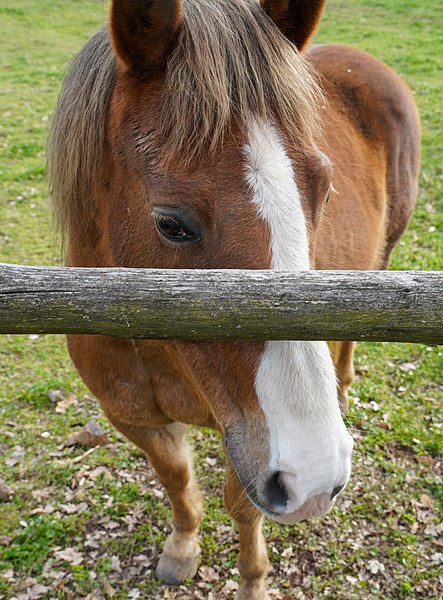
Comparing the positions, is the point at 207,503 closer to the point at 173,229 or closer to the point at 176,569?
the point at 176,569

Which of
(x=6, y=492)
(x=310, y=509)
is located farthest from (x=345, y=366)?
(x=310, y=509)

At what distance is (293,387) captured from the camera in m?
1.71

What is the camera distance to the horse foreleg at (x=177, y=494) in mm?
3213

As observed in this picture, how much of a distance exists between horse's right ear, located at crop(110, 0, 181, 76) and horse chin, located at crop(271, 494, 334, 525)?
5.14 feet

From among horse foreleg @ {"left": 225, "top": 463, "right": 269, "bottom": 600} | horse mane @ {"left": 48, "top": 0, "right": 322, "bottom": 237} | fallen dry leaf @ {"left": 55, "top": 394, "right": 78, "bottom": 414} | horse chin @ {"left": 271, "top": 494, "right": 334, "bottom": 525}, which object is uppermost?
horse mane @ {"left": 48, "top": 0, "right": 322, "bottom": 237}

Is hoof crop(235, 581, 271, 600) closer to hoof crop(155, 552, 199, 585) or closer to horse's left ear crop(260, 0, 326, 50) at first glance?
hoof crop(155, 552, 199, 585)

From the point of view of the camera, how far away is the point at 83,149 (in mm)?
2330

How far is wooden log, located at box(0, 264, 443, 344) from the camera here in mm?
1536

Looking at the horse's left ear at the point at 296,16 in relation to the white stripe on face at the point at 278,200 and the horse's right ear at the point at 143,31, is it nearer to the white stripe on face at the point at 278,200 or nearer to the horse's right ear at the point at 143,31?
the horse's right ear at the point at 143,31

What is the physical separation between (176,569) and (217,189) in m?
2.48

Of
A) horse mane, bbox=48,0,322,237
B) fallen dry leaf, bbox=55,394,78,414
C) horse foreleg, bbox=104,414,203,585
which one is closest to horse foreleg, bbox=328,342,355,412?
horse foreleg, bbox=104,414,203,585

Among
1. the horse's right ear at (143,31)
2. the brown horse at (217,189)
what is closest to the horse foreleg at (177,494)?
the brown horse at (217,189)

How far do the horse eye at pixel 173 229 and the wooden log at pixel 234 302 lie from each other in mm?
334

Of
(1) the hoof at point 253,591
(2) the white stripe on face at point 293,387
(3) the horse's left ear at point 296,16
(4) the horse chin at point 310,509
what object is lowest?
(1) the hoof at point 253,591
